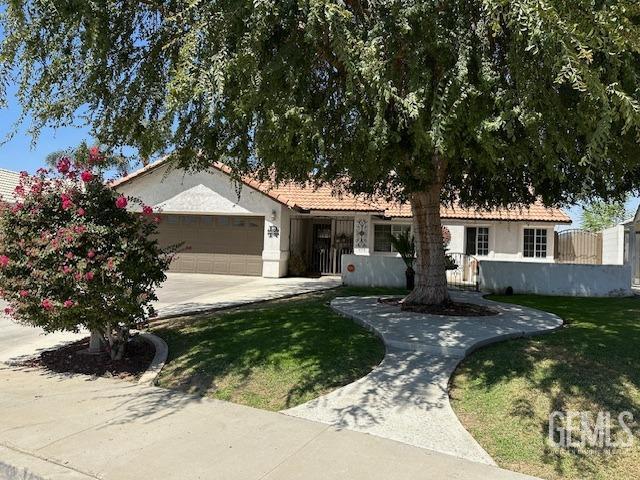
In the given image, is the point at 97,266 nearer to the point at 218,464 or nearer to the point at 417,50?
the point at 218,464

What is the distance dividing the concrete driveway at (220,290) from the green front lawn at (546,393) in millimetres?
6978

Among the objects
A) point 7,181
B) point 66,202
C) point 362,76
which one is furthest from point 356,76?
point 7,181

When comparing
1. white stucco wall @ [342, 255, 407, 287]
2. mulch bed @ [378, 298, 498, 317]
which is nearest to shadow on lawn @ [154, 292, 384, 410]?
mulch bed @ [378, 298, 498, 317]

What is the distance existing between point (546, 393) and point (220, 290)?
37.8 ft

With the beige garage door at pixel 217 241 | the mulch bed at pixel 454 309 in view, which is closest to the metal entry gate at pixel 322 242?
the beige garage door at pixel 217 241

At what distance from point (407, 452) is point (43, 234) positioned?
522 centimetres

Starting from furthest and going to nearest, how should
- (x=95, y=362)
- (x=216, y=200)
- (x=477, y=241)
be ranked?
(x=477, y=241) < (x=216, y=200) < (x=95, y=362)

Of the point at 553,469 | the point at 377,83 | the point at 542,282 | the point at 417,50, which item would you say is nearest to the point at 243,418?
the point at 553,469

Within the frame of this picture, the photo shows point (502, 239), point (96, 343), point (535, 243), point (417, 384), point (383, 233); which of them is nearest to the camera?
point (417, 384)

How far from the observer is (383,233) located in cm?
2116

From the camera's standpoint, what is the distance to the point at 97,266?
6.53 meters

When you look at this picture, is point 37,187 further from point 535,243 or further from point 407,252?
point 535,243

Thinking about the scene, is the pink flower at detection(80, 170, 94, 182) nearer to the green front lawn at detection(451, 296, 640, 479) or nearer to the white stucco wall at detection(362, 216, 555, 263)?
the green front lawn at detection(451, 296, 640, 479)

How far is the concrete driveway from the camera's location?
1205 cm
